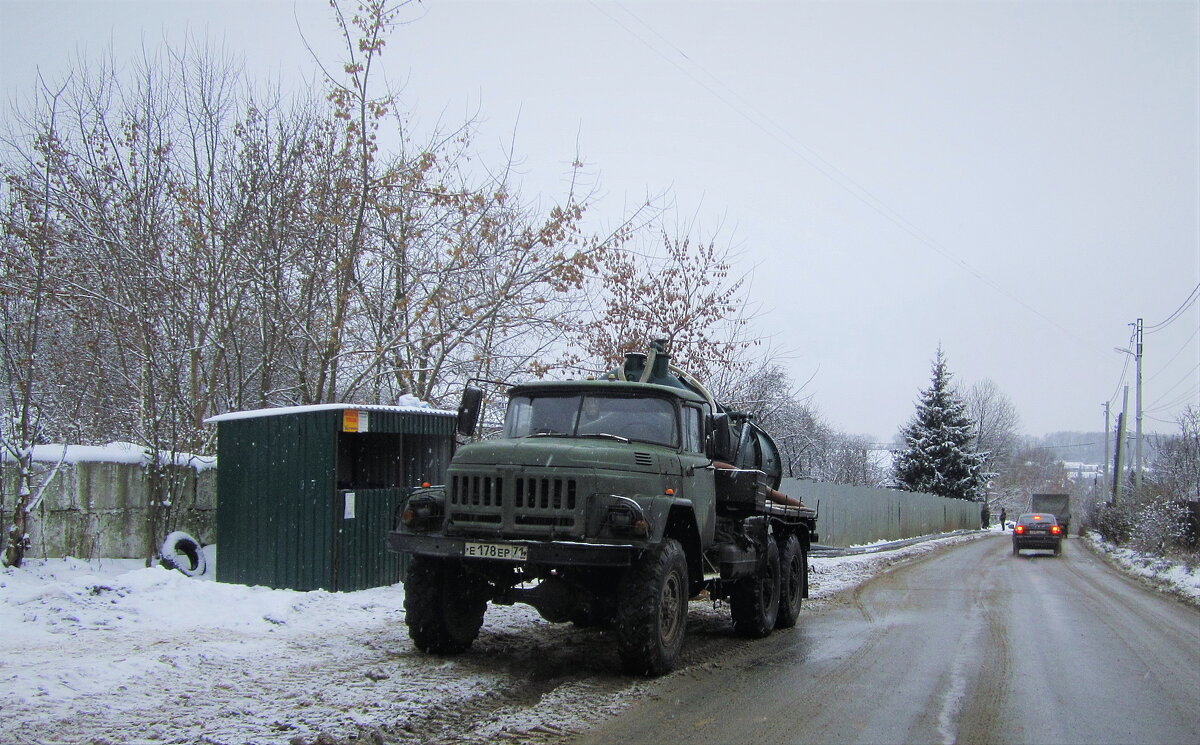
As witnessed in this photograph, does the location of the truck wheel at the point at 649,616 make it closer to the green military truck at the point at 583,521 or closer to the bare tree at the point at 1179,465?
the green military truck at the point at 583,521

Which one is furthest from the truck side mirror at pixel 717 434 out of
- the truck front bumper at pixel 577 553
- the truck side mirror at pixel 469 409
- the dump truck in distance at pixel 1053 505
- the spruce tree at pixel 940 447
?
the spruce tree at pixel 940 447

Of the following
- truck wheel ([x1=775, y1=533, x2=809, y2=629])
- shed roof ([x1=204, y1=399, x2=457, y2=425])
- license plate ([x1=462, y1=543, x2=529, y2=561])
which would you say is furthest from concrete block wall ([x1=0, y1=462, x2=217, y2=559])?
truck wheel ([x1=775, y1=533, x2=809, y2=629])

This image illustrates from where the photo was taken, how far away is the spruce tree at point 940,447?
55125 millimetres

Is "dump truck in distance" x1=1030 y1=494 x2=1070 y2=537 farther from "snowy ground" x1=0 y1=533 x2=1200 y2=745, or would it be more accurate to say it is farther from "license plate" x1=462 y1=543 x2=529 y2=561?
"license plate" x1=462 y1=543 x2=529 y2=561

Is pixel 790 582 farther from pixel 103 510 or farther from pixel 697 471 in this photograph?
pixel 103 510

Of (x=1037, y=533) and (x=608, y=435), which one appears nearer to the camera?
(x=608, y=435)

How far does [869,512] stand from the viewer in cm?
3403

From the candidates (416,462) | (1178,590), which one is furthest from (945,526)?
(416,462)

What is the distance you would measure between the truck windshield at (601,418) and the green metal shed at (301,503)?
10.2 feet

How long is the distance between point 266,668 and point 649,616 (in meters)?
2.99

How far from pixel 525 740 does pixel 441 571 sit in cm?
254

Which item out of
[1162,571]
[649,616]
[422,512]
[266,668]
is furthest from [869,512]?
[266,668]

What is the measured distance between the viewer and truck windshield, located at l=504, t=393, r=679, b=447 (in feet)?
28.5

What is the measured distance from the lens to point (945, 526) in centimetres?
5131
